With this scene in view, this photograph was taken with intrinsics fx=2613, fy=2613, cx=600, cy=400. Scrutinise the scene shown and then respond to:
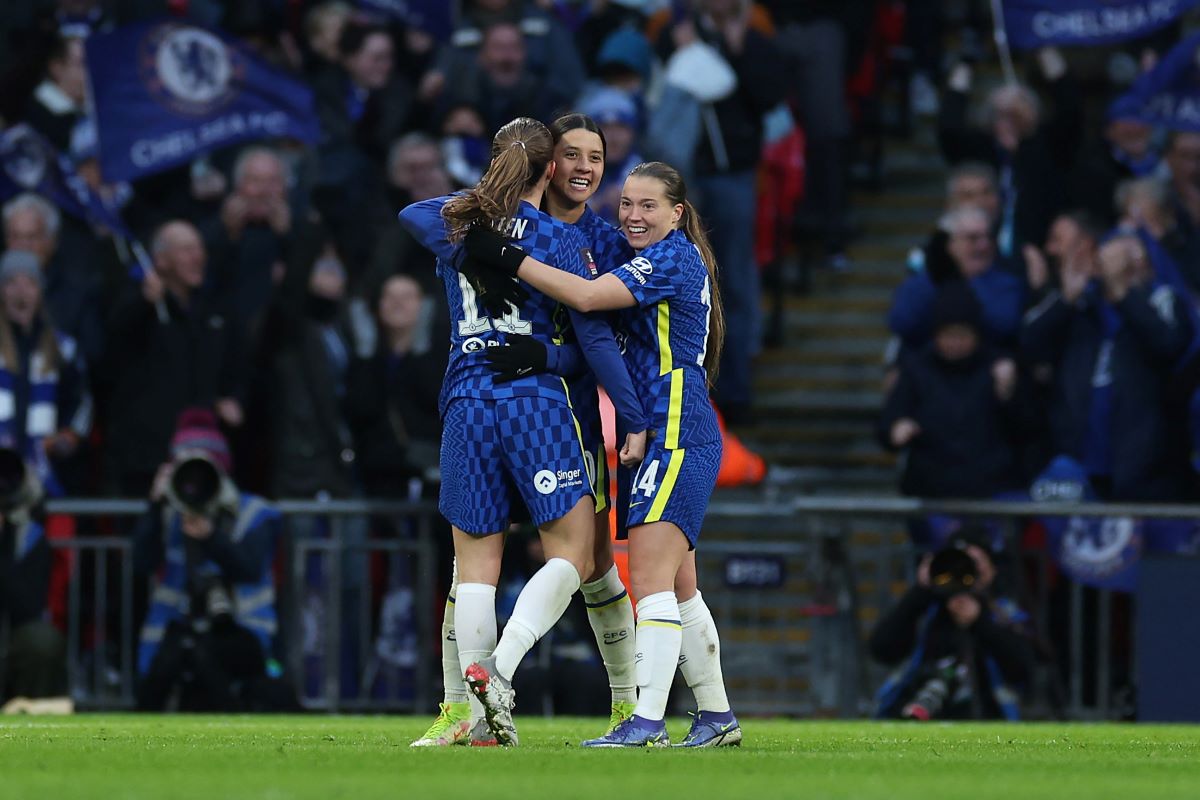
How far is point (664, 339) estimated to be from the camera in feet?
32.1

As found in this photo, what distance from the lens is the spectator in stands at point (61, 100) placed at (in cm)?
1753

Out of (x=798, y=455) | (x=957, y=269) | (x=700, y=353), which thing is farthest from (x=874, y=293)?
(x=700, y=353)

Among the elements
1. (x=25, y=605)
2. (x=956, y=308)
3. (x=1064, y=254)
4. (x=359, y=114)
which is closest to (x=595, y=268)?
(x=25, y=605)

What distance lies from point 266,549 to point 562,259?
568 cm

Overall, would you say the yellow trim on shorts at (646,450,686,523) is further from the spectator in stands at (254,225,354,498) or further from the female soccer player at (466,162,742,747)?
the spectator in stands at (254,225,354,498)

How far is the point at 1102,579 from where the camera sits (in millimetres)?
14820

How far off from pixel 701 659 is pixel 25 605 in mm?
5856

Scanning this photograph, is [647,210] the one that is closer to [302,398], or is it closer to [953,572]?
[953,572]

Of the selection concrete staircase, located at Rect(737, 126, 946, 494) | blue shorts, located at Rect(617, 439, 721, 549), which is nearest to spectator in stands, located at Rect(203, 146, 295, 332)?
concrete staircase, located at Rect(737, 126, 946, 494)

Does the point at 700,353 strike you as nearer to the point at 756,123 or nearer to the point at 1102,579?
the point at 1102,579

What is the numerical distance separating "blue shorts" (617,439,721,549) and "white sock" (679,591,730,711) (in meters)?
0.39

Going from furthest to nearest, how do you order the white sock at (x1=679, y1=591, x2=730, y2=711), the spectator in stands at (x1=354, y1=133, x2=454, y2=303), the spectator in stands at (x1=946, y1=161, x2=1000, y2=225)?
Result: 1. the spectator in stands at (x1=946, y1=161, x2=1000, y2=225)
2. the spectator in stands at (x1=354, y1=133, x2=454, y2=303)
3. the white sock at (x1=679, y1=591, x2=730, y2=711)

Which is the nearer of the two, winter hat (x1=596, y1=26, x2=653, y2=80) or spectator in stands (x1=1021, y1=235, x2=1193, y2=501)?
spectator in stands (x1=1021, y1=235, x2=1193, y2=501)

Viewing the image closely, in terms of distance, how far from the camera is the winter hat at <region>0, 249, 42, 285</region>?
16.0 meters
